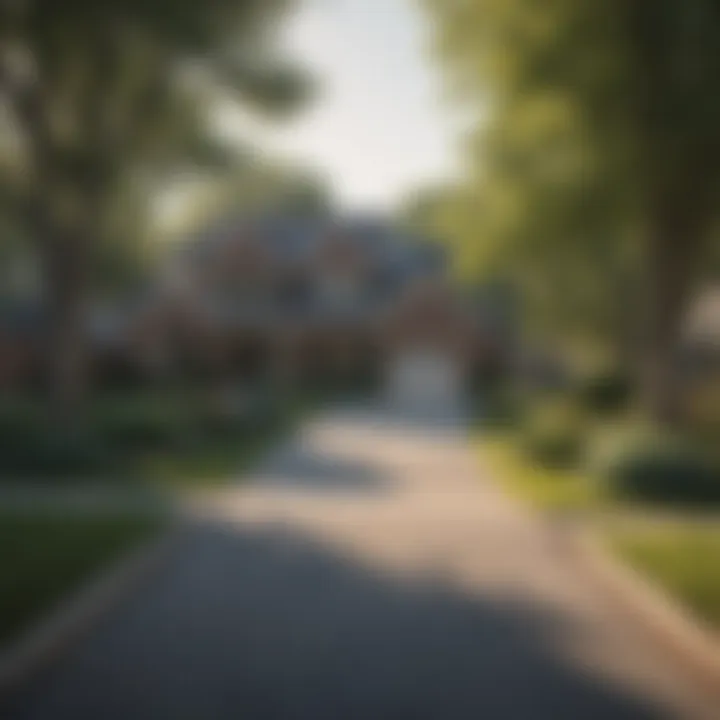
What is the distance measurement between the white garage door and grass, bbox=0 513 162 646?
30052 mm

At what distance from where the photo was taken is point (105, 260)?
93.9 ft

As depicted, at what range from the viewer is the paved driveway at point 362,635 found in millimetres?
6598

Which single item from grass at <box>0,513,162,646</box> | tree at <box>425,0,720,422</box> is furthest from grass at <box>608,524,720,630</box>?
tree at <box>425,0,720,422</box>

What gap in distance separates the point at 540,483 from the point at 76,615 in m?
10.6

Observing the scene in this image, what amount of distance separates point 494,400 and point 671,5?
23584 millimetres

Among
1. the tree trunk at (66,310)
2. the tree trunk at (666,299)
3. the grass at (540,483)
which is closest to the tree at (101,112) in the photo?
the tree trunk at (66,310)

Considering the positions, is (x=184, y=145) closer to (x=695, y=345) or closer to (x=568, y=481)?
(x=568, y=481)

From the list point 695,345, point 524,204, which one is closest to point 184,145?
point 524,204

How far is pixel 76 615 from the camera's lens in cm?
820

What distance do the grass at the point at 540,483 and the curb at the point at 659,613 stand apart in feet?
10.2

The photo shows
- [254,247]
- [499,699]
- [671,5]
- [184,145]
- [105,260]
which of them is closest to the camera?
[499,699]

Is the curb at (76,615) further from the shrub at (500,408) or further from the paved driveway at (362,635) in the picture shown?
the shrub at (500,408)

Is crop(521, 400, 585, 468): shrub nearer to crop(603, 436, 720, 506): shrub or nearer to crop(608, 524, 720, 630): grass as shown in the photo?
crop(603, 436, 720, 506): shrub

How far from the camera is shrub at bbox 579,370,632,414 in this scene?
85.6 ft
